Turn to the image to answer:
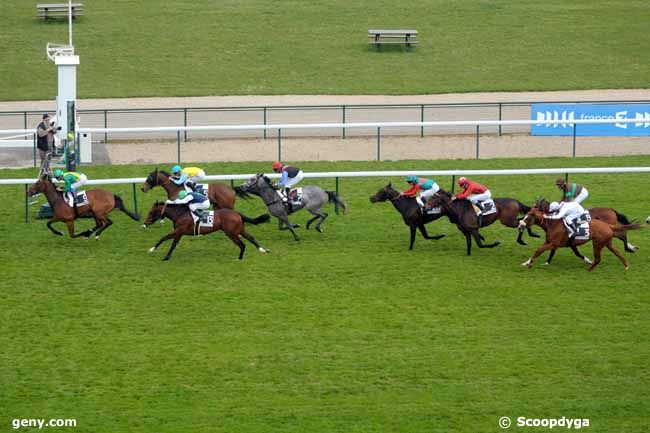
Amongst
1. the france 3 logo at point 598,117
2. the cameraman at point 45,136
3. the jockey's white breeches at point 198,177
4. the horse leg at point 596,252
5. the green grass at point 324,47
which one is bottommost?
the horse leg at point 596,252

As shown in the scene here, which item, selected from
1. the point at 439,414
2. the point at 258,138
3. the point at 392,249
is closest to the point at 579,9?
the point at 258,138

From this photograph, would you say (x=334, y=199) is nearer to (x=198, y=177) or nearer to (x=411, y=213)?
(x=411, y=213)

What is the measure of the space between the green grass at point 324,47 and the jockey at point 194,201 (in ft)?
52.5

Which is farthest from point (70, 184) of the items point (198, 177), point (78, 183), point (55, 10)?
point (55, 10)

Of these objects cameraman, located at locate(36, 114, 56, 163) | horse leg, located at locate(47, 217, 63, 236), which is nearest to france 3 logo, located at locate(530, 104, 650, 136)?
cameraman, located at locate(36, 114, 56, 163)

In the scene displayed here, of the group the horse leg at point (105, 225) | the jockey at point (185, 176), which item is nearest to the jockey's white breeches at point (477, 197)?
the jockey at point (185, 176)

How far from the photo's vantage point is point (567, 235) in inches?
618

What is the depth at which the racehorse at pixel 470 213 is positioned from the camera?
16641 mm

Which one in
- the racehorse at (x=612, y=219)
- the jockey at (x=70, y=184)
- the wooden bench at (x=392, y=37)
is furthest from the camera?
the wooden bench at (x=392, y=37)

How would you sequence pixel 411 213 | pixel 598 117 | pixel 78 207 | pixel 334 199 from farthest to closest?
pixel 598 117
pixel 334 199
pixel 78 207
pixel 411 213

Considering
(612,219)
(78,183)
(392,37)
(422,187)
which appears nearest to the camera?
(612,219)

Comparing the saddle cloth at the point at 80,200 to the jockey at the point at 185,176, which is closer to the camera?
the saddle cloth at the point at 80,200

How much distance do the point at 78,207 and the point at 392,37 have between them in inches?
847

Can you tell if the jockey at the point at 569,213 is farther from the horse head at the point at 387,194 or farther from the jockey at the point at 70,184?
the jockey at the point at 70,184
